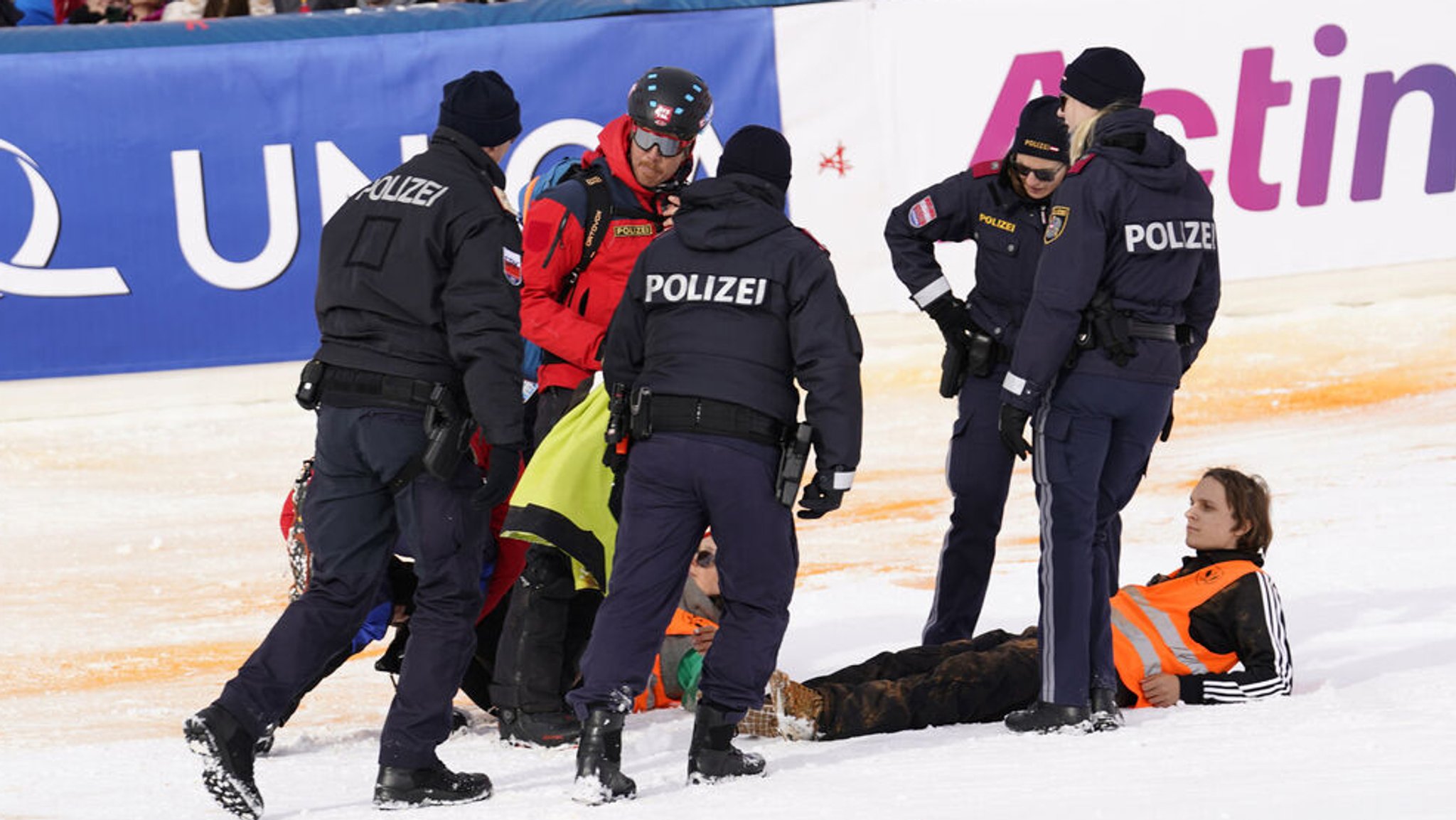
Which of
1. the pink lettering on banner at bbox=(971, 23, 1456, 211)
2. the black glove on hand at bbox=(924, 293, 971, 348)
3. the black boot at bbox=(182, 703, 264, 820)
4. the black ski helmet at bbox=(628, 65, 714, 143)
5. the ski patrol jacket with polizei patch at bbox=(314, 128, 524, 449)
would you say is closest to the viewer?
the black boot at bbox=(182, 703, 264, 820)

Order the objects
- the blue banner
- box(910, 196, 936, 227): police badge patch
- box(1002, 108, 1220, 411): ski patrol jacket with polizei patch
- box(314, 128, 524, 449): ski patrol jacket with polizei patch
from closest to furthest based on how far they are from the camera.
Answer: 1. box(314, 128, 524, 449): ski patrol jacket with polizei patch
2. box(1002, 108, 1220, 411): ski patrol jacket with polizei patch
3. box(910, 196, 936, 227): police badge patch
4. the blue banner

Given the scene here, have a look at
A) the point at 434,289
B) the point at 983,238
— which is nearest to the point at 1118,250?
the point at 983,238

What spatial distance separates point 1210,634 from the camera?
18.7 ft

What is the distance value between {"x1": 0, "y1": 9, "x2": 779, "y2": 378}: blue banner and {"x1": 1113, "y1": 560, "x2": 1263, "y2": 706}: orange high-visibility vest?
4.78 meters

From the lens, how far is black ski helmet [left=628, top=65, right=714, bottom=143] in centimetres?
559

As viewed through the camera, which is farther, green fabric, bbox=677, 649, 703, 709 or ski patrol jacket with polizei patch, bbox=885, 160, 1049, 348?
ski patrol jacket with polizei patch, bbox=885, 160, 1049, 348

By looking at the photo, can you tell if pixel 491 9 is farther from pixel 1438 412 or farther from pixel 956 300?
pixel 1438 412

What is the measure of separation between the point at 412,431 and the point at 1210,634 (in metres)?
2.50

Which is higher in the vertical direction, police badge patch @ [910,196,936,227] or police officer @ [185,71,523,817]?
police badge patch @ [910,196,936,227]

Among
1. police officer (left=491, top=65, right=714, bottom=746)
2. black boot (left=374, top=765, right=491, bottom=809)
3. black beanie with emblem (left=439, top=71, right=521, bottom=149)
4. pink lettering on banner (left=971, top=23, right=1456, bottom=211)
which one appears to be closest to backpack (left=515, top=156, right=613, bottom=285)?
police officer (left=491, top=65, right=714, bottom=746)

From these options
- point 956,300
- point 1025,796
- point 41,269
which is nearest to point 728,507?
point 1025,796

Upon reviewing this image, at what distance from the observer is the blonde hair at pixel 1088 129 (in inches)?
211

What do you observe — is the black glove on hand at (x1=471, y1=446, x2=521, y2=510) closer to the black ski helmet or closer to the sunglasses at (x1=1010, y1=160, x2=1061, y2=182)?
the black ski helmet

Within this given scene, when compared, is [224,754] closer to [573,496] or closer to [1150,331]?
[573,496]
